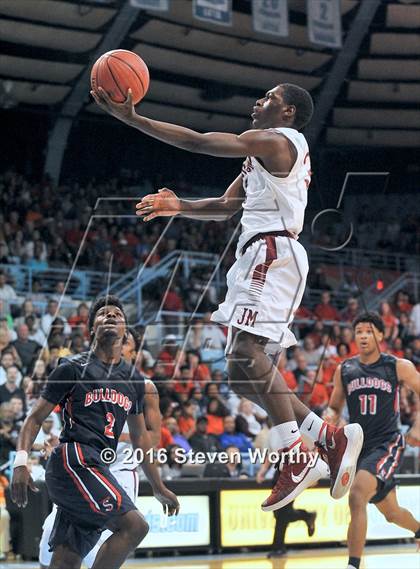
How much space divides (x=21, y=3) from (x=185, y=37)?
Result: 2492 mm

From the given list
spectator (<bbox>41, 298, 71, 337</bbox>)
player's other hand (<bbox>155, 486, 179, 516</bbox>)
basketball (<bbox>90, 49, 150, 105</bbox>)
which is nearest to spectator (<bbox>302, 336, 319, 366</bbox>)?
spectator (<bbox>41, 298, 71, 337</bbox>)

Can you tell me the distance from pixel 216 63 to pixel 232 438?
673cm

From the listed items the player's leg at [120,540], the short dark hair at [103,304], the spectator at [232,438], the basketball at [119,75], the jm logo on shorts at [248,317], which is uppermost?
the basketball at [119,75]

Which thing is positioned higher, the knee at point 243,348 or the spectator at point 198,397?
the knee at point 243,348

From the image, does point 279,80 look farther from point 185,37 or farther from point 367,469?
point 367,469

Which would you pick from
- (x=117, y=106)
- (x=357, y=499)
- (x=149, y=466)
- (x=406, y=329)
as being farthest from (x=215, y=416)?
(x=117, y=106)

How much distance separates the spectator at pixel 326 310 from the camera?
14375 mm

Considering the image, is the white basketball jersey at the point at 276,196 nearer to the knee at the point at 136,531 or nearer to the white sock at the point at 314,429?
the white sock at the point at 314,429

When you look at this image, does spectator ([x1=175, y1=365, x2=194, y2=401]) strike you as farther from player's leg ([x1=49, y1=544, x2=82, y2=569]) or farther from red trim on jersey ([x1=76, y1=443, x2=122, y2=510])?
player's leg ([x1=49, y1=544, x2=82, y2=569])

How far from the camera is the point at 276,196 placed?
195 inches

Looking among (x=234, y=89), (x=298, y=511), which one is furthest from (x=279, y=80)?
(x=298, y=511)

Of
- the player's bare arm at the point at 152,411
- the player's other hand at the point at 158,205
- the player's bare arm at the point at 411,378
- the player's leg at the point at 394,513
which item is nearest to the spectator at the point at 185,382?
the player's bare arm at the point at 411,378

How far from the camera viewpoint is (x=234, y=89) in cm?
1517

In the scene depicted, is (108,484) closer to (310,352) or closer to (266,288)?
(266,288)
